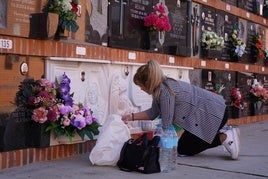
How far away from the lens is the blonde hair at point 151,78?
191 inches

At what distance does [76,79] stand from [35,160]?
1.13 m

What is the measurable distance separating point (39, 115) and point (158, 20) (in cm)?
278

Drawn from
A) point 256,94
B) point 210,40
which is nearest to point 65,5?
point 210,40

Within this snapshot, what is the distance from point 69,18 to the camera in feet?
17.4

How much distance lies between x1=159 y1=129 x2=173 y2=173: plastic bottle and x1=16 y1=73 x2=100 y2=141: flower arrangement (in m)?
0.96

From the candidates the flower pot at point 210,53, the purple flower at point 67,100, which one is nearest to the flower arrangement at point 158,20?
the flower pot at point 210,53

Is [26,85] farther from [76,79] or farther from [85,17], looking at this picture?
[85,17]

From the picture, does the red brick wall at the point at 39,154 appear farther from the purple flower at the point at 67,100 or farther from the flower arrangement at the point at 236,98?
the flower arrangement at the point at 236,98

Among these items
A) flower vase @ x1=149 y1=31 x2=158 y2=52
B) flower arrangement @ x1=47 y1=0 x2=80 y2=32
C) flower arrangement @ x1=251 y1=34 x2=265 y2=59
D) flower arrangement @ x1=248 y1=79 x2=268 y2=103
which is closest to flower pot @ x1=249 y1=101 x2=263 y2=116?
flower arrangement @ x1=248 y1=79 x2=268 y2=103

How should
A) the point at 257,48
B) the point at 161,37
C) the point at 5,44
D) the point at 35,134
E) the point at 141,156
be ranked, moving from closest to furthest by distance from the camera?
the point at 141,156
the point at 5,44
the point at 35,134
the point at 161,37
the point at 257,48

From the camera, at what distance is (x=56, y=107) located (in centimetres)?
509

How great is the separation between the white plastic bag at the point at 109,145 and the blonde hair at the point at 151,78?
0.53m

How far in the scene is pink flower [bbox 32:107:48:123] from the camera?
16.2ft

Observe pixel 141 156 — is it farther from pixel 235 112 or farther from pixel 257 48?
pixel 257 48
